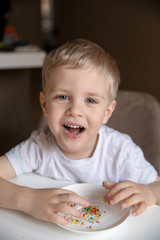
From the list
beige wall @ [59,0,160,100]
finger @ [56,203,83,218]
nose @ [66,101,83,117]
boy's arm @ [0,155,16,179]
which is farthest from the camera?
beige wall @ [59,0,160,100]

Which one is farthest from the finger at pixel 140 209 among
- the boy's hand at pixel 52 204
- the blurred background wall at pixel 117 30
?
the blurred background wall at pixel 117 30

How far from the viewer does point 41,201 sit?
0.75 metres

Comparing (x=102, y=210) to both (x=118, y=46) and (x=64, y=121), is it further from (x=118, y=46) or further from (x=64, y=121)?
(x=118, y=46)

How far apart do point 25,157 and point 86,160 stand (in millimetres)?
217

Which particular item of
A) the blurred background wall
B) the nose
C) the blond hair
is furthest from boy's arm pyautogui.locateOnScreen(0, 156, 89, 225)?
the blurred background wall

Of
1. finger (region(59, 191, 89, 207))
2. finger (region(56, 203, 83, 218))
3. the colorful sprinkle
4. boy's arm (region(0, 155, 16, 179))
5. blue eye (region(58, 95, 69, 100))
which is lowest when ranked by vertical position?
boy's arm (region(0, 155, 16, 179))

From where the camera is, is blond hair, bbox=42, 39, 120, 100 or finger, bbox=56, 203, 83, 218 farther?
blond hair, bbox=42, 39, 120, 100

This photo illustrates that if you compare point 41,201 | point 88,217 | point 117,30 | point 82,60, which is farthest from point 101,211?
point 117,30

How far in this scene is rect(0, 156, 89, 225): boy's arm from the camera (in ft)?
2.29

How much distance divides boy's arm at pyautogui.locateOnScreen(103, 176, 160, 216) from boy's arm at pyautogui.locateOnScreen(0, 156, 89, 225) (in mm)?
79

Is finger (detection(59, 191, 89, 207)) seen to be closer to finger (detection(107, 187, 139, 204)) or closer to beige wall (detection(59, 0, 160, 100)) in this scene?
finger (detection(107, 187, 139, 204))

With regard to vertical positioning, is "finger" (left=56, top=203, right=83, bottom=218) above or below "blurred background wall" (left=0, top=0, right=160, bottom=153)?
above

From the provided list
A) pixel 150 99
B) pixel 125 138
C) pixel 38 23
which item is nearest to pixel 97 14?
pixel 38 23

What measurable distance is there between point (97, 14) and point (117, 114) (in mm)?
3197
